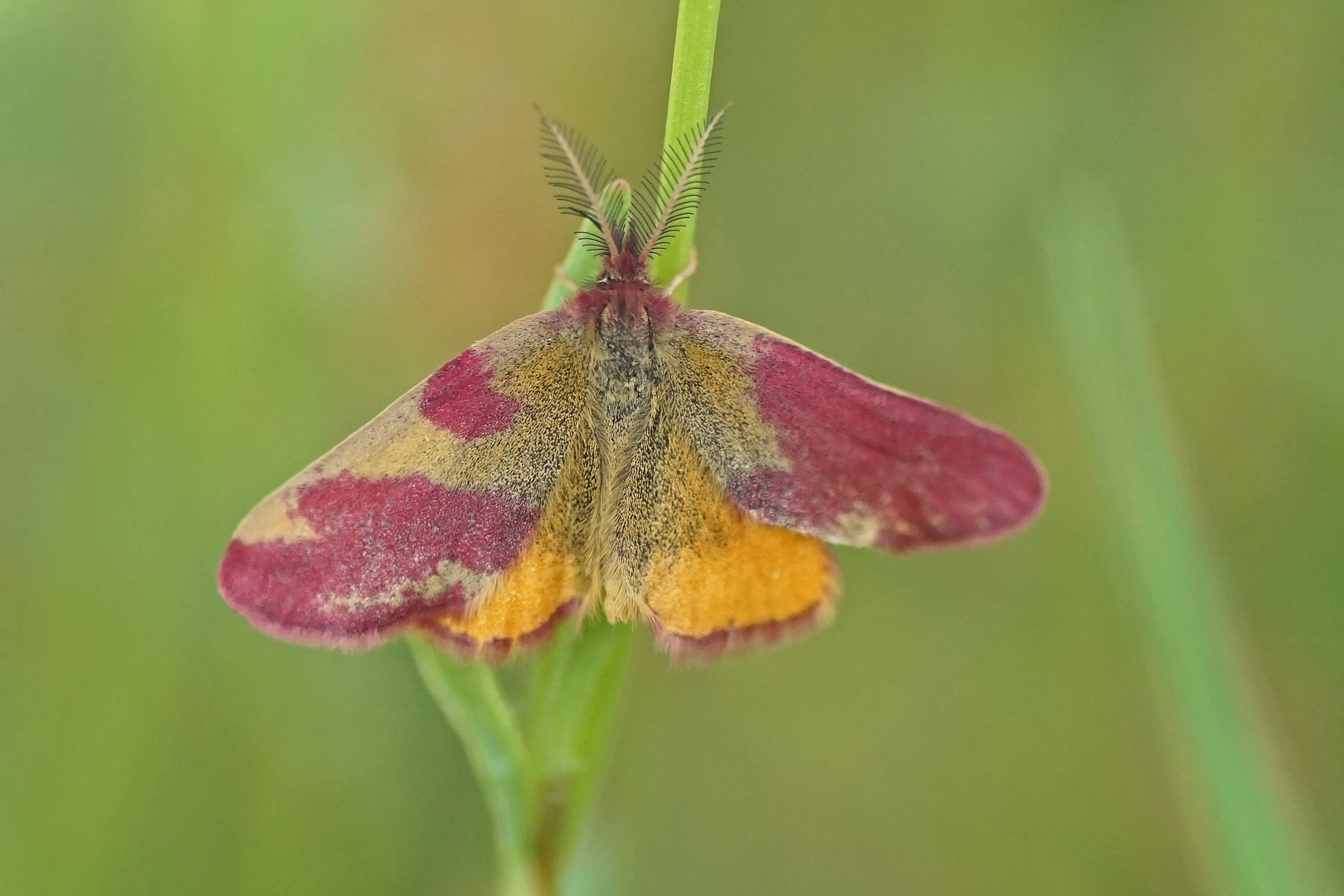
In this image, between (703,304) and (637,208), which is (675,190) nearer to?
(637,208)

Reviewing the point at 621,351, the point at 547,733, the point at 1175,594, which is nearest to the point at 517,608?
the point at 547,733

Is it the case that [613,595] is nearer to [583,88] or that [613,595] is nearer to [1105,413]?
[1105,413]

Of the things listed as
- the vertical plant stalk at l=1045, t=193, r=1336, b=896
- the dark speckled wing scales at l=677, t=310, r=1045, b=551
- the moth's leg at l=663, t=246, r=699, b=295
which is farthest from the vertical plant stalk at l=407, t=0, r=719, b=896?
the vertical plant stalk at l=1045, t=193, r=1336, b=896

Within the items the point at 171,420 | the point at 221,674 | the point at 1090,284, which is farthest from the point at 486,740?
the point at 1090,284

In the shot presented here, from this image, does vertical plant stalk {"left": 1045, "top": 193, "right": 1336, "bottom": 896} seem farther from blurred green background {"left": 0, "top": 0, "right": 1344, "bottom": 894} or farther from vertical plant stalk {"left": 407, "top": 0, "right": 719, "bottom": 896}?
vertical plant stalk {"left": 407, "top": 0, "right": 719, "bottom": 896}

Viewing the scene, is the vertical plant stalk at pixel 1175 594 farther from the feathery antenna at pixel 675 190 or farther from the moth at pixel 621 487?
the feathery antenna at pixel 675 190

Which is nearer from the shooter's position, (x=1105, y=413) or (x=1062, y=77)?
(x=1105, y=413)

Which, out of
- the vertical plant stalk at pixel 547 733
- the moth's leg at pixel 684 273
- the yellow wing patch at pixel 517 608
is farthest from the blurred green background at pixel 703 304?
the moth's leg at pixel 684 273
